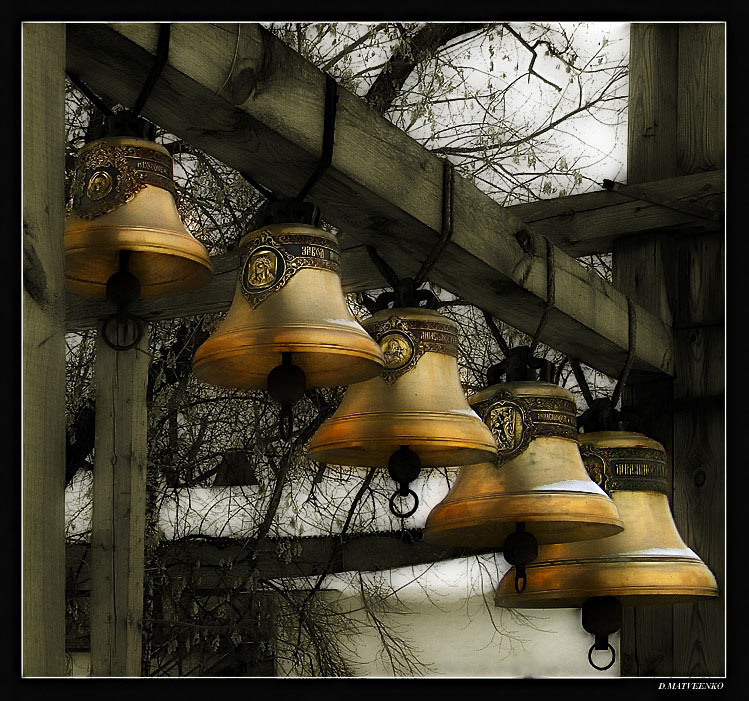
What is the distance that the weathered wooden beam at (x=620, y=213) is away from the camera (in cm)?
362

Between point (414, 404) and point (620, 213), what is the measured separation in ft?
4.92

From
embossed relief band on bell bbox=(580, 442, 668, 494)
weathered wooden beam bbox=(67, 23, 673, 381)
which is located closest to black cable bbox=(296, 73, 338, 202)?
weathered wooden beam bbox=(67, 23, 673, 381)

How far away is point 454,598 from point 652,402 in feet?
5.66

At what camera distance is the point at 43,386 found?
4.94 ft

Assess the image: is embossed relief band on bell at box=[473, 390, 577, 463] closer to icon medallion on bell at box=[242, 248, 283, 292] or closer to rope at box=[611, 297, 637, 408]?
rope at box=[611, 297, 637, 408]

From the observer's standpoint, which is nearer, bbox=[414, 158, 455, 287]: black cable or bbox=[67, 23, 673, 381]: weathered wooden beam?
bbox=[67, 23, 673, 381]: weathered wooden beam

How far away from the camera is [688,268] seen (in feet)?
12.1

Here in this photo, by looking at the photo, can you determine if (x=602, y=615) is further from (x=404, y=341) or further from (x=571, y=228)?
(x=571, y=228)

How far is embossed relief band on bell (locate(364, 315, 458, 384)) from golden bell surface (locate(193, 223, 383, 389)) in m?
0.14

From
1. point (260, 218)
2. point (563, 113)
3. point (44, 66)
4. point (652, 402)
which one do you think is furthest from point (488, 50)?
point (44, 66)

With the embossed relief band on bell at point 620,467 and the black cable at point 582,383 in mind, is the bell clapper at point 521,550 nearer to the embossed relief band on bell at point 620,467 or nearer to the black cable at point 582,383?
the embossed relief band on bell at point 620,467

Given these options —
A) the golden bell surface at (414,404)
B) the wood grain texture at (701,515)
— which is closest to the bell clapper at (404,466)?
the golden bell surface at (414,404)

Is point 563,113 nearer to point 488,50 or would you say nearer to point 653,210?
point 488,50

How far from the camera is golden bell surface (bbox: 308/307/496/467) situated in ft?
7.86
